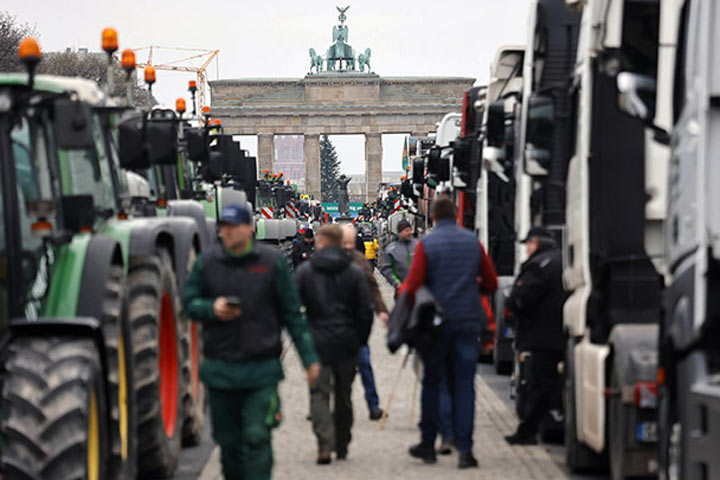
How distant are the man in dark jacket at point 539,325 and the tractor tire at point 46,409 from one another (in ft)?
18.9

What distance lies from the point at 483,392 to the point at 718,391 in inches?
440

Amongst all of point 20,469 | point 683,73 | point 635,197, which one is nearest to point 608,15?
point 635,197

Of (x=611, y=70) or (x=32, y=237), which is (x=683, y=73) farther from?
(x=32, y=237)

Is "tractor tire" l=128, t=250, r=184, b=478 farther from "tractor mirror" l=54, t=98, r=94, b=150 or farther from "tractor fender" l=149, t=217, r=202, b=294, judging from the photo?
"tractor mirror" l=54, t=98, r=94, b=150

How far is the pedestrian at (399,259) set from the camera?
67.9ft

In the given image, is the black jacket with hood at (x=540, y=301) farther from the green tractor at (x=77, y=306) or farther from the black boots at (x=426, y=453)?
the green tractor at (x=77, y=306)

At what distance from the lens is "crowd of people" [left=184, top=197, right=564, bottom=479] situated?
961 cm

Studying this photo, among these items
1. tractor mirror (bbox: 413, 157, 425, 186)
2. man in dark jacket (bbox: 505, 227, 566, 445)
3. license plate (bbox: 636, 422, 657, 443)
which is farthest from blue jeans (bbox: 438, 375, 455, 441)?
tractor mirror (bbox: 413, 157, 425, 186)

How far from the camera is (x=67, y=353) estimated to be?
870 centimetres

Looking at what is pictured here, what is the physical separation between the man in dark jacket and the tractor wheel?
2450 mm

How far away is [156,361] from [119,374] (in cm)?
94

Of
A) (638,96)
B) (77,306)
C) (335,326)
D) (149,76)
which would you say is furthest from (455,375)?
(638,96)

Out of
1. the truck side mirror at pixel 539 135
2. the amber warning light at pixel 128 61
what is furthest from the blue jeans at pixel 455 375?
the amber warning light at pixel 128 61

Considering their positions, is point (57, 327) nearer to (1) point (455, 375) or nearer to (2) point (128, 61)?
(1) point (455, 375)
